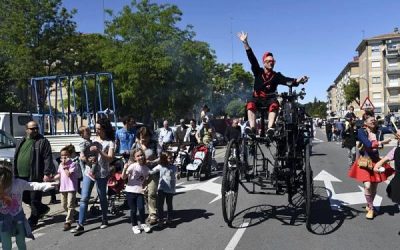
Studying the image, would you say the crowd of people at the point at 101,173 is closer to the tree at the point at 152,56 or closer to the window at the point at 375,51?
the tree at the point at 152,56

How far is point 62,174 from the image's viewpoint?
8.14 m

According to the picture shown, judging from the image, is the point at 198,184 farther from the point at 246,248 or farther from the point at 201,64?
the point at 201,64

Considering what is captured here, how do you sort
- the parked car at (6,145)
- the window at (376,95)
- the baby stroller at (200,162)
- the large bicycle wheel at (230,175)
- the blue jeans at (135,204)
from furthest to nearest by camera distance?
the window at (376,95), the baby stroller at (200,162), the parked car at (6,145), the blue jeans at (135,204), the large bicycle wheel at (230,175)

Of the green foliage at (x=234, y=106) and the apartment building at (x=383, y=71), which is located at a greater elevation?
the apartment building at (x=383, y=71)

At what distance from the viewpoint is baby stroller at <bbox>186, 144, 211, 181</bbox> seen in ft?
45.0

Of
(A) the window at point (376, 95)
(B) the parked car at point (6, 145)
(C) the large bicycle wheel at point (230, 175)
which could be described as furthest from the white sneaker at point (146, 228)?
(A) the window at point (376, 95)

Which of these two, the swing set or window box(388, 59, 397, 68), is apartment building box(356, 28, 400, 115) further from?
the swing set

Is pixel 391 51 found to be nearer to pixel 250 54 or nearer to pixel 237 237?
pixel 250 54

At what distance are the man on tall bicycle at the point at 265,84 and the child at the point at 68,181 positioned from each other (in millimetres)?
3190

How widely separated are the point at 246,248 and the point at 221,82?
182 ft

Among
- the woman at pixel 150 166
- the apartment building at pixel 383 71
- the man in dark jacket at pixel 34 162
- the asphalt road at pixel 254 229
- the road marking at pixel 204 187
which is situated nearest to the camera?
the asphalt road at pixel 254 229

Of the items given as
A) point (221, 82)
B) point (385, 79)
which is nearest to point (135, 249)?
point (221, 82)

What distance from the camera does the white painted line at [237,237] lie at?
6.28 meters

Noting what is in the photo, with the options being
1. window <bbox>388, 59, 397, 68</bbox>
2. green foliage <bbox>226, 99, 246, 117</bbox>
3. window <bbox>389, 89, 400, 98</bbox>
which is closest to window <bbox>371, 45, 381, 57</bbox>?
window <bbox>388, 59, 397, 68</bbox>
